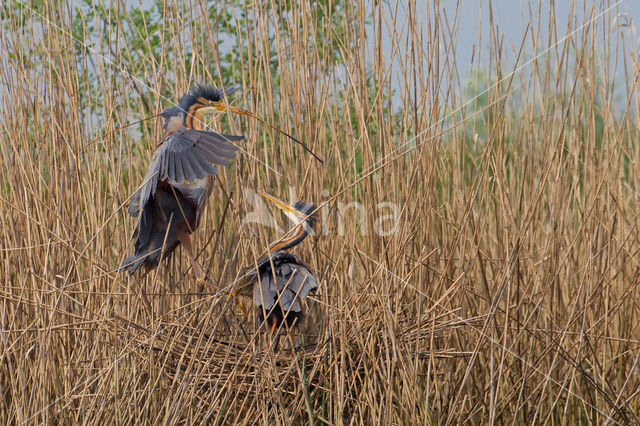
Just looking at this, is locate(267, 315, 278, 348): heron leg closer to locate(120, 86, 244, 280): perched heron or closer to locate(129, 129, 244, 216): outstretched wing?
locate(120, 86, 244, 280): perched heron

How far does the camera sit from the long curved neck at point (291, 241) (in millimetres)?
1368

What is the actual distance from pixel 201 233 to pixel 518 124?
86 centimetres

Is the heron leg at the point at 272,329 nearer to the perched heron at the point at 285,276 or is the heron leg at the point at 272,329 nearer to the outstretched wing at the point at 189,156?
the perched heron at the point at 285,276

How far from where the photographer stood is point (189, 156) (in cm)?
127

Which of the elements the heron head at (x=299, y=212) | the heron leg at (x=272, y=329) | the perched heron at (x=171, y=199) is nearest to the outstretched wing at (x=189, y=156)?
the perched heron at (x=171, y=199)

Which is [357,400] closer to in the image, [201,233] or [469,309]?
[469,309]

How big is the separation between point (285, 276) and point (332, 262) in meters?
0.21

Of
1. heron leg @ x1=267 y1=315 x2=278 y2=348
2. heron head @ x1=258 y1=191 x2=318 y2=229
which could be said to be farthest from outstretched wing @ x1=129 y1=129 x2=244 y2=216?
heron leg @ x1=267 y1=315 x2=278 y2=348

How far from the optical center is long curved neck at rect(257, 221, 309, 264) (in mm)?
1368

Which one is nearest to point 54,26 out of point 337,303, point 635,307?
point 337,303

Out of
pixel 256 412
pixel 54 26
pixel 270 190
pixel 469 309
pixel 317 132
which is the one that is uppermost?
pixel 54 26

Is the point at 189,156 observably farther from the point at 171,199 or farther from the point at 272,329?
the point at 272,329

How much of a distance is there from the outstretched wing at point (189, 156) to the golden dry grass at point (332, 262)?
0.65 ft

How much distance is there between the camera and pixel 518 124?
1956 millimetres
